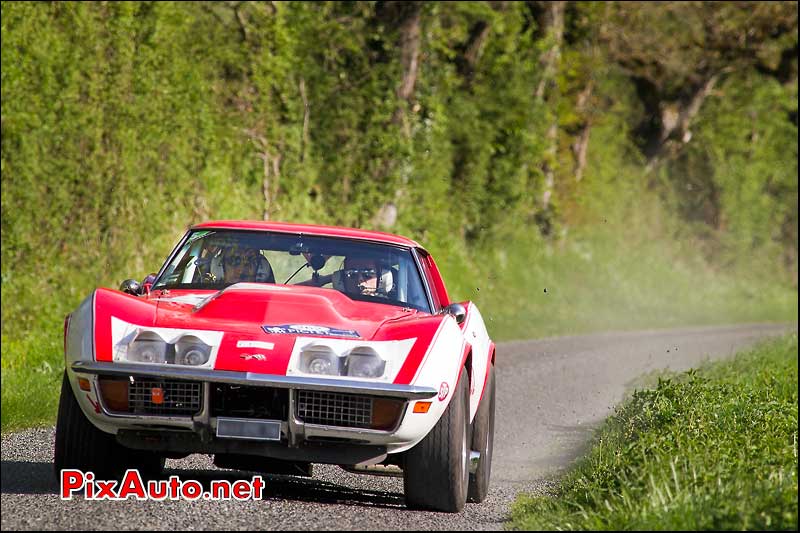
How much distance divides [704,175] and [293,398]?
40.5 metres

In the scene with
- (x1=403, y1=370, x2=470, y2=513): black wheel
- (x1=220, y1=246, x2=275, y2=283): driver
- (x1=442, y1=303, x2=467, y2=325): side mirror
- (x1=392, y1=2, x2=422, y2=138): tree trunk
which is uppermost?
(x1=392, y1=2, x2=422, y2=138): tree trunk

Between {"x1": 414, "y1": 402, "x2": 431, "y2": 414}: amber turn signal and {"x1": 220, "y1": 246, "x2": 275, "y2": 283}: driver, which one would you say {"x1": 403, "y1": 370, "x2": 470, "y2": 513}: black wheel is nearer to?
{"x1": 414, "y1": 402, "x2": 431, "y2": 414}: amber turn signal

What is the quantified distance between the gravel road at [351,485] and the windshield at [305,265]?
3.58ft

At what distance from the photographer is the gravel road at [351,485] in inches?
240

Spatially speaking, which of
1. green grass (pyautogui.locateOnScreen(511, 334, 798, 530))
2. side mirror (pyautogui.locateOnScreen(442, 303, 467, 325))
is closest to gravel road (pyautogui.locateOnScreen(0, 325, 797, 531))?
green grass (pyautogui.locateOnScreen(511, 334, 798, 530))

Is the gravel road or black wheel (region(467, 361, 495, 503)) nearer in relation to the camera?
the gravel road

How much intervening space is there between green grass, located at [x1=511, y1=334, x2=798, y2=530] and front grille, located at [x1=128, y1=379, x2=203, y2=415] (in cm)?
157

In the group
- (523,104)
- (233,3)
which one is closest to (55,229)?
(233,3)

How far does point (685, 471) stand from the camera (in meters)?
6.55

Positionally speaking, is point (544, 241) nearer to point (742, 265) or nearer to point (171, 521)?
point (742, 265)

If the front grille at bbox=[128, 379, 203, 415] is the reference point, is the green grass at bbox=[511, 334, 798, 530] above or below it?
below

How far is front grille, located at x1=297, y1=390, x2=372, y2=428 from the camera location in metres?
6.35

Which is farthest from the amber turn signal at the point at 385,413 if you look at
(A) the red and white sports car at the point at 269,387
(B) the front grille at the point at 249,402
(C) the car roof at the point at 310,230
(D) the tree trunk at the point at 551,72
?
(D) the tree trunk at the point at 551,72

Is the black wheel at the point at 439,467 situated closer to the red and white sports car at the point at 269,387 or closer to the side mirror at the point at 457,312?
the red and white sports car at the point at 269,387
